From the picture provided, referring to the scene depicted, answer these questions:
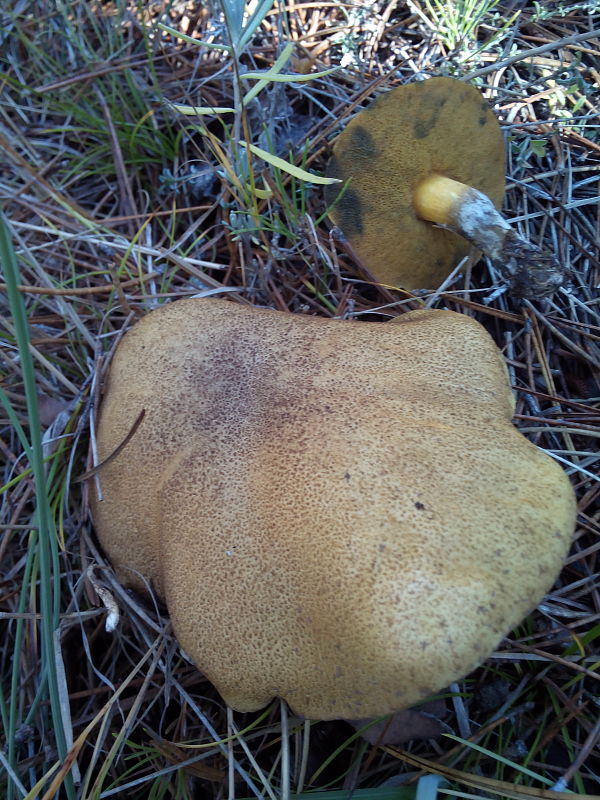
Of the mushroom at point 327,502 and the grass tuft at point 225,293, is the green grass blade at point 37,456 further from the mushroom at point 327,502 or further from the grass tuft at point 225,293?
the mushroom at point 327,502

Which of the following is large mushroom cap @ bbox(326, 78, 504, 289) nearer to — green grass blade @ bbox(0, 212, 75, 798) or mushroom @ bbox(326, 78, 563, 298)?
mushroom @ bbox(326, 78, 563, 298)

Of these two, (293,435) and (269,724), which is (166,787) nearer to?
(269,724)

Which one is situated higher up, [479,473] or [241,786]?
[479,473]

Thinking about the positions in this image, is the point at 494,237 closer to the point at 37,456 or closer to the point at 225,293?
the point at 225,293

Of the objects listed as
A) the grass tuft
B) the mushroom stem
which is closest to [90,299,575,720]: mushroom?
the grass tuft

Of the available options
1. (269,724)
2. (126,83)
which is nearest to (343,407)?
(269,724)

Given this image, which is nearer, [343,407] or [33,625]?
[343,407]

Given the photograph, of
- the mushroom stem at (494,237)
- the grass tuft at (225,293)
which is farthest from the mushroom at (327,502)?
the mushroom stem at (494,237)
